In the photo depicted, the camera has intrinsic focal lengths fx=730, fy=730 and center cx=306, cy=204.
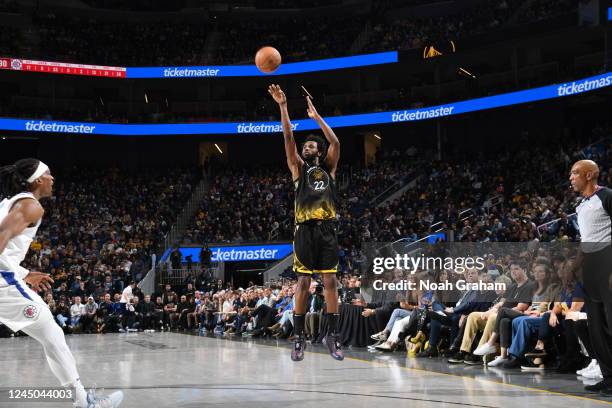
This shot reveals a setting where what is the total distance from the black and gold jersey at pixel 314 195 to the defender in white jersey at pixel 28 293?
8.81ft

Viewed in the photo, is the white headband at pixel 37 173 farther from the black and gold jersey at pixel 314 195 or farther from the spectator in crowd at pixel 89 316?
the spectator in crowd at pixel 89 316

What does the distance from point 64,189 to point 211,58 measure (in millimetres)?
9506

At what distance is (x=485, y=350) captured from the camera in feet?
30.6

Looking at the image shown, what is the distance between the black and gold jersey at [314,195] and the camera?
7.39 m

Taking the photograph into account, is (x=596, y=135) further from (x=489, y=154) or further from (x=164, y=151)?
(x=164, y=151)

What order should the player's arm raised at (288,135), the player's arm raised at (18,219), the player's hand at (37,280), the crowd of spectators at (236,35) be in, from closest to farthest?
the player's arm raised at (18,219), the player's hand at (37,280), the player's arm raised at (288,135), the crowd of spectators at (236,35)

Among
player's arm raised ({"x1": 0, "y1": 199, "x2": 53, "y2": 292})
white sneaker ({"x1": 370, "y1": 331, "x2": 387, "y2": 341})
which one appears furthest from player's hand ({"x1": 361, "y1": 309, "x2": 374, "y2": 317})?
player's arm raised ({"x1": 0, "y1": 199, "x2": 53, "y2": 292})

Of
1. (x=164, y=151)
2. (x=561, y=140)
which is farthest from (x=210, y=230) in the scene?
(x=561, y=140)

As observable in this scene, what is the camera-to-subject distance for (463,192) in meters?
25.0

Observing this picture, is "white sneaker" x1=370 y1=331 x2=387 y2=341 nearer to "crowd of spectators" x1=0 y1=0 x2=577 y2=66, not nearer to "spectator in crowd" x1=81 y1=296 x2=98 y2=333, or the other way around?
"spectator in crowd" x1=81 y1=296 x2=98 y2=333

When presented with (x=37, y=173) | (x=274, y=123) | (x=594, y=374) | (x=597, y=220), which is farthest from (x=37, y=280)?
(x=274, y=123)

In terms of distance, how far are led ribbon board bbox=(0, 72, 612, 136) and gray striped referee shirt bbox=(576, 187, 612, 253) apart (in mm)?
20102

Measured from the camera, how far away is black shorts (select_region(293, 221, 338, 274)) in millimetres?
7406

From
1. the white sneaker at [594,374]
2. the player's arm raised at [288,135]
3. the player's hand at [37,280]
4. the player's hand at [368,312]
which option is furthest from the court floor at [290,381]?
the player's arm raised at [288,135]
